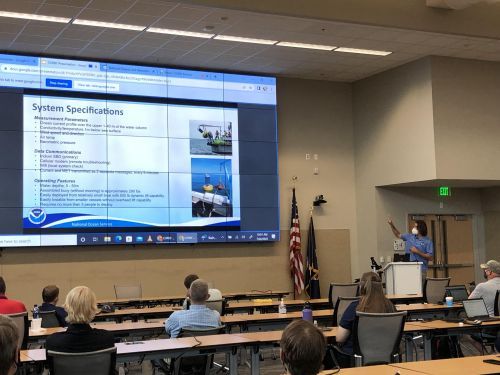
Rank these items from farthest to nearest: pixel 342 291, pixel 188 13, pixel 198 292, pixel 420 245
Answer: pixel 420 245, pixel 188 13, pixel 342 291, pixel 198 292

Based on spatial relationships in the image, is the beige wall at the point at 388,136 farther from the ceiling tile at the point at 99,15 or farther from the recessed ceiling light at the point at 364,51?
the ceiling tile at the point at 99,15

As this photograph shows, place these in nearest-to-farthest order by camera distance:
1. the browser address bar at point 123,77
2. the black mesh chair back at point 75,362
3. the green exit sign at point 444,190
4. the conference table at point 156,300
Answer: the black mesh chair back at point 75,362
the conference table at point 156,300
the browser address bar at point 123,77
the green exit sign at point 444,190

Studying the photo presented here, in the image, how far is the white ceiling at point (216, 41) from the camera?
29.7ft

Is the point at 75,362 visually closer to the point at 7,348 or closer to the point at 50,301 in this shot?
the point at 7,348

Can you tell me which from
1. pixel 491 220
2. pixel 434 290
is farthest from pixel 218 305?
pixel 491 220

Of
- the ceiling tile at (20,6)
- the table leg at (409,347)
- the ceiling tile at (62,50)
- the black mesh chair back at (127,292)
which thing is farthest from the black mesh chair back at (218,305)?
the ceiling tile at (62,50)

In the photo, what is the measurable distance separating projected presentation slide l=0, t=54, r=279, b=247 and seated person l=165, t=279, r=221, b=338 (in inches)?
217

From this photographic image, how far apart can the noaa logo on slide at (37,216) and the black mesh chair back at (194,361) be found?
18.6 feet

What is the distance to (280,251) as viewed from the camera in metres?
12.6

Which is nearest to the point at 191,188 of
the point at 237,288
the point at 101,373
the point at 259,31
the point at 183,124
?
the point at 183,124

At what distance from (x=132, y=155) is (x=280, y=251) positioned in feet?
11.2

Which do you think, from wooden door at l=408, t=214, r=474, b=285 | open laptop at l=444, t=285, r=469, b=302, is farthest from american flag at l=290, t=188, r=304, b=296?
open laptop at l=444, t=285, r=469, b=302

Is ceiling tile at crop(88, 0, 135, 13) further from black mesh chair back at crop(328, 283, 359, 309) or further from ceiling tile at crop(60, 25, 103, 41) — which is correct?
black mesh chair back at crop(328, 283, 359, 309)

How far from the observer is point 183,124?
11609 mm
